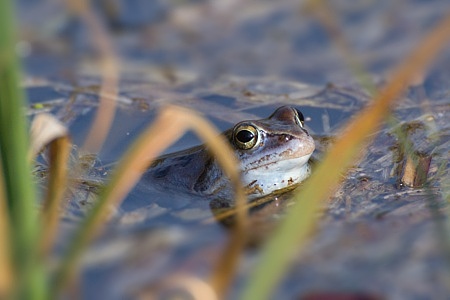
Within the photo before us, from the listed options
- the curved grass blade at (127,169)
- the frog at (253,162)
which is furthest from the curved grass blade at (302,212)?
the frog at (253,162)

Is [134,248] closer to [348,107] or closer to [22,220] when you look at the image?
[22,220]

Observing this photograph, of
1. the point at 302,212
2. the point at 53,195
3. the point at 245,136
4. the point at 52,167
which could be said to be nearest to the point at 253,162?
the point at 245,136

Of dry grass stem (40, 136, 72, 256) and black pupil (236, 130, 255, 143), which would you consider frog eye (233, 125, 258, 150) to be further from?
dry grass stem (40, 136, 72, 256)

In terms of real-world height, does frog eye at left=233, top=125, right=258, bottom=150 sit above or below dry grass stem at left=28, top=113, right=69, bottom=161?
above

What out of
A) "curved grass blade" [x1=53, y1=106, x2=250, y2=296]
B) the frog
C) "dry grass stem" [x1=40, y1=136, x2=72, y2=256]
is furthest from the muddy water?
"curved grass blade" [x1=53, y1=106, x2=250, y2=296]

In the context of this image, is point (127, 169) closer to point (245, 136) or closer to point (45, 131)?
point (45, 131)

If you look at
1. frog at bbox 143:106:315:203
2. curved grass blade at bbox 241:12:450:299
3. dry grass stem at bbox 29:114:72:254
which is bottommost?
curved grass blade at bbox 241:12:450:299

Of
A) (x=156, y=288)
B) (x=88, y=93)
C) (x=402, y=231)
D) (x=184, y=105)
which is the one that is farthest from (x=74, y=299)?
(x=88, y=93)
